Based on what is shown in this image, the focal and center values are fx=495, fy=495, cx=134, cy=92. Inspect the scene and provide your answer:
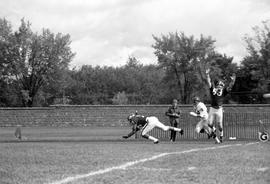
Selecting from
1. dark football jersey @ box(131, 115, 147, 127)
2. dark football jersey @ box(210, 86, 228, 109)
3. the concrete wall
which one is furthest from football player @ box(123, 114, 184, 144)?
the concrete wall

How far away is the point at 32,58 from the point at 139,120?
37.2 metres

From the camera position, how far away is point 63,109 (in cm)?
3778

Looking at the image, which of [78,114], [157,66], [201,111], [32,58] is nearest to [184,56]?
[157,66]

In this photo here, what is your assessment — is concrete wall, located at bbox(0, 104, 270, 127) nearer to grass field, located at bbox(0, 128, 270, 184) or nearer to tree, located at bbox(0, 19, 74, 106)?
tree, located at bbox(0, 19, 74, 106)

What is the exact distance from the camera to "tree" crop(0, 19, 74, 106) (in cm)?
5278

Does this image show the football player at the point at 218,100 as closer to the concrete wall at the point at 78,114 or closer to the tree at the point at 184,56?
the concrete wall at the point at 78,114

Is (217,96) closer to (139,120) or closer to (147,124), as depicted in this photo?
(147,124)

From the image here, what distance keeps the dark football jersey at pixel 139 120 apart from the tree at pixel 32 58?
3595 centimetres

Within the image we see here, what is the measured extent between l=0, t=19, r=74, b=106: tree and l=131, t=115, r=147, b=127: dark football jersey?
3595 cm

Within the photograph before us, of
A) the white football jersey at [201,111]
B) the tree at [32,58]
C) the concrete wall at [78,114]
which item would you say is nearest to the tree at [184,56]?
the tree at [32,58]

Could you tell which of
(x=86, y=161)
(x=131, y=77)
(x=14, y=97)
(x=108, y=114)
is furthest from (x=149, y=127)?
→ (x=131, y=77)

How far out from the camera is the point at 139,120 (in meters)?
18.9

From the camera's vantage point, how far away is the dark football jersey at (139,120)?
61.8 feet

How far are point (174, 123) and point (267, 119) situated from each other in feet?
A: 31.0
